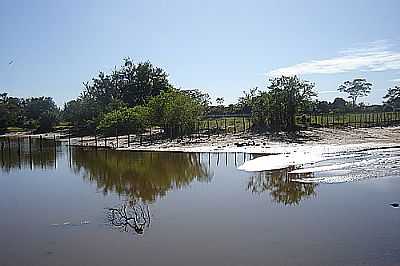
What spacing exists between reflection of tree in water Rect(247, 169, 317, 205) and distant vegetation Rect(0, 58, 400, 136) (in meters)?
31.9

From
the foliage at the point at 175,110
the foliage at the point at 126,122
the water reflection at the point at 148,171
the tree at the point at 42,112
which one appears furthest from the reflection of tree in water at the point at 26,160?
the tree at the point at 42,112

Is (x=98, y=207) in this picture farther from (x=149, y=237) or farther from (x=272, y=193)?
(x=272, y=193)

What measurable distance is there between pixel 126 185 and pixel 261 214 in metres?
10.9

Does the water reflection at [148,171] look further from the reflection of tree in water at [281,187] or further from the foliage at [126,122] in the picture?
the foliage at [126,122]

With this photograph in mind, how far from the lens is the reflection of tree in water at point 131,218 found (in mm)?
15867

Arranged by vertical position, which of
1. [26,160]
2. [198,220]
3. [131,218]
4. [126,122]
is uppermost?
[126,122]

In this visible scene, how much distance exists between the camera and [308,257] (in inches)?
487

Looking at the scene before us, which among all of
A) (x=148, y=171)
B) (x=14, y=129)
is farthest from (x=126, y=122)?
(x=14, y=129)

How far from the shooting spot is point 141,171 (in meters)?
31.7

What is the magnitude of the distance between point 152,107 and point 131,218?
147 ft

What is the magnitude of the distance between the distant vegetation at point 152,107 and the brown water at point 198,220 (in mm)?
30050

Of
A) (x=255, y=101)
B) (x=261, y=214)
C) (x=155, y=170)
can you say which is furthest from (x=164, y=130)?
(x=261, y=214)

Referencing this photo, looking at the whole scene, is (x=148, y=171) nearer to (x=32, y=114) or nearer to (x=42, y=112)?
(x=42, y=112)

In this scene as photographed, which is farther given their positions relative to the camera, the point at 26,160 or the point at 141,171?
the point at 26,160
